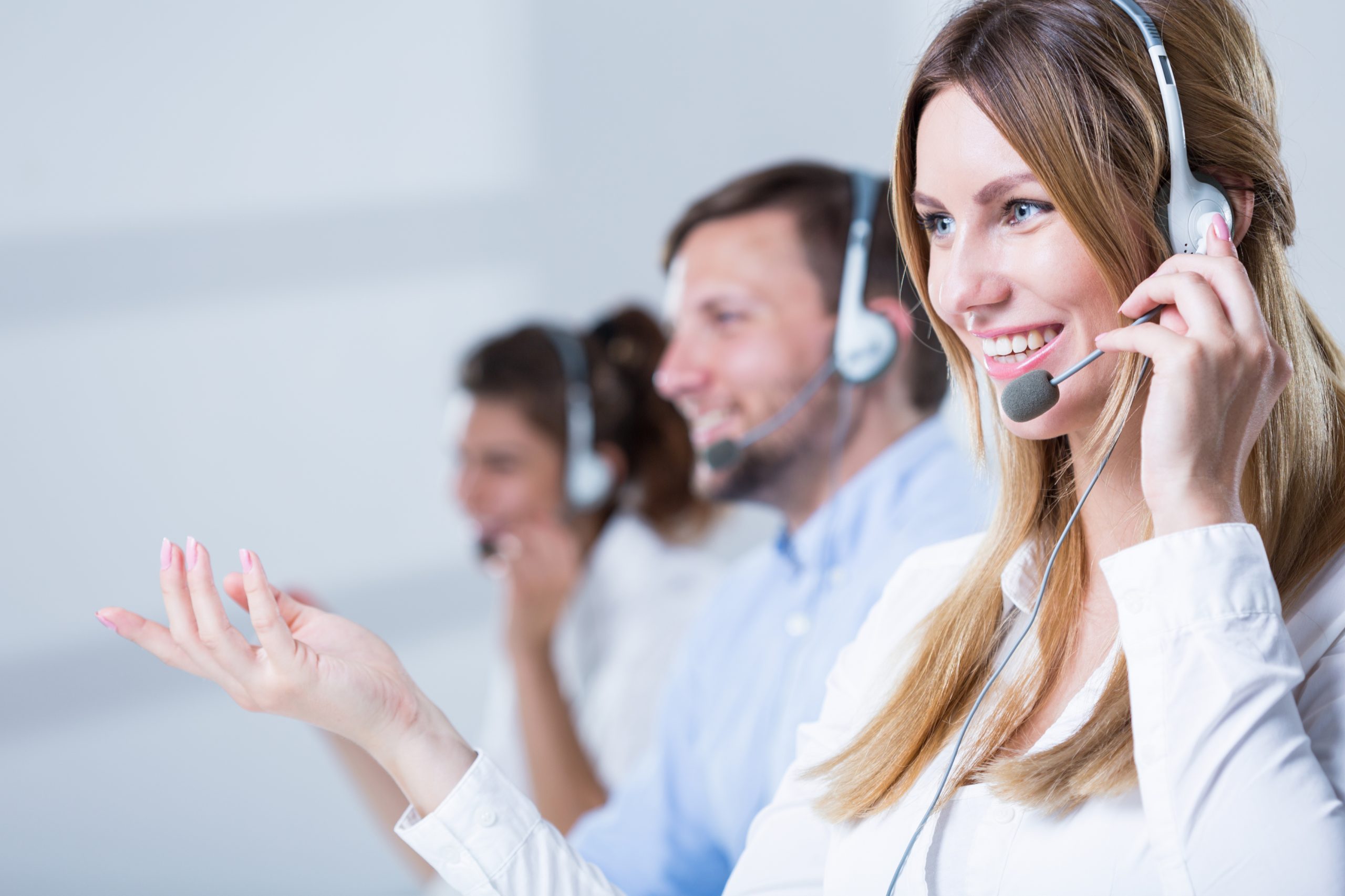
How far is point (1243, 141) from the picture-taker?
2.73 ft

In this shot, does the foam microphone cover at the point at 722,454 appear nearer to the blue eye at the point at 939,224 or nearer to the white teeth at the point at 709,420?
the white teeth at the point at 709,420

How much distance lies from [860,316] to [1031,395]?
2.79 feet

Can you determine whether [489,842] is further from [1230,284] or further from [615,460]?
[615,460]

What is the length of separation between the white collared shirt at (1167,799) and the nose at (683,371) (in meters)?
0.86

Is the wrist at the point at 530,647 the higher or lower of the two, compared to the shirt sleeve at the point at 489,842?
lower

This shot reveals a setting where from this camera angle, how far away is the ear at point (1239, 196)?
2.75 ft

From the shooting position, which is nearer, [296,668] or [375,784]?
[296,668]

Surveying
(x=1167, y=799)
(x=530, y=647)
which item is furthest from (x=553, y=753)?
(x=1167, y=799)

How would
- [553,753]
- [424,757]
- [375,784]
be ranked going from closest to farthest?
[424,757]
[375,784]
[553,753]

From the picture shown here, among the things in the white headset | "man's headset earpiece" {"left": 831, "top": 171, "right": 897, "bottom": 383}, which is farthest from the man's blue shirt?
the white headset

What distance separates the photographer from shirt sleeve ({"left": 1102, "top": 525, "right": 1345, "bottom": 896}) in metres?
0.65

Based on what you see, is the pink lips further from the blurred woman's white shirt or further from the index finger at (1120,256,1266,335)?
the blurred woman's white shirt

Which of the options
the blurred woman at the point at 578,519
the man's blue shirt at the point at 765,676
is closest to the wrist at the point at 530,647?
the blurred woman at the point at 578,519

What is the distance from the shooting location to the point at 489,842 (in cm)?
92
